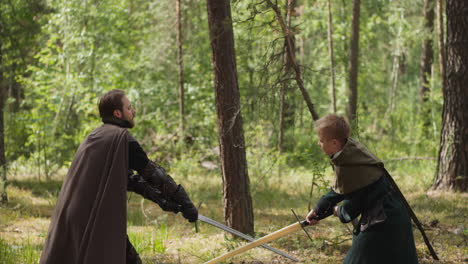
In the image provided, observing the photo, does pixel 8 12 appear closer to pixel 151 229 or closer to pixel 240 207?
pixel 151 229

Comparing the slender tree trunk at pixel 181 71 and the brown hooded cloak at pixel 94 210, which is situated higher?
the slender tree trunk at pixel 181 71

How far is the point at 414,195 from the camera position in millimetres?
9570

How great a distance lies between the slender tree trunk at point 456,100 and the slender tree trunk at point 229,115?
4469 mm

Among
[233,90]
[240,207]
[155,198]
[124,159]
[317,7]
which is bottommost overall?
[240,207]

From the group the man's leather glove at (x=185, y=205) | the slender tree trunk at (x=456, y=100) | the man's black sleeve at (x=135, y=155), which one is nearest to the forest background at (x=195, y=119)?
the slender tree trunk at (x=456, y=100)

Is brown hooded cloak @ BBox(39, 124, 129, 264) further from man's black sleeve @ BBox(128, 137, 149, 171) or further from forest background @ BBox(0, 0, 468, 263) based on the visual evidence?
forest background @ BBox(0, 0, 468, 263)

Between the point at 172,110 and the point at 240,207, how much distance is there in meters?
12.0

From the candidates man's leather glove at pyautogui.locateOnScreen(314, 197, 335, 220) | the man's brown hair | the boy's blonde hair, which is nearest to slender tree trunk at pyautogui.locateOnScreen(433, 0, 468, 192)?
man's leather glove at pyautogui.locateOnScreen(314, 197, 335, 220)

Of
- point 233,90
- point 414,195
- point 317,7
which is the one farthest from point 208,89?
point 233,90

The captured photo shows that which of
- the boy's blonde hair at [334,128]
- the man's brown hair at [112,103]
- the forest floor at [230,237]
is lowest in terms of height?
the forest floor at [230,237]

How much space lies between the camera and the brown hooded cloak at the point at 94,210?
12.6 ft

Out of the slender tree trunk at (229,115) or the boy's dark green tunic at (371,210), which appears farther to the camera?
the slender tree trunk at (229,115)

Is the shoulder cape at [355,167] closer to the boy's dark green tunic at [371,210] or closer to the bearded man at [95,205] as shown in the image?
the boy's dark green tunic at [371,210]

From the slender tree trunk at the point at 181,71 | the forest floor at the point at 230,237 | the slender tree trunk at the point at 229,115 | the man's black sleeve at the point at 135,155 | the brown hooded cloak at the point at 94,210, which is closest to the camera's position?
the brown hooded cloak at the point at 94,210
